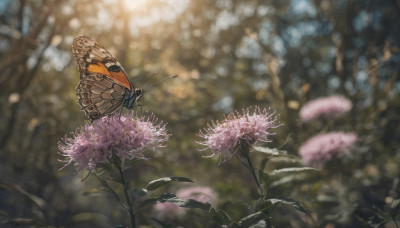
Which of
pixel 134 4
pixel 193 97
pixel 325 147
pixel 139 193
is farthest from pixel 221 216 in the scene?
pixel 134 4

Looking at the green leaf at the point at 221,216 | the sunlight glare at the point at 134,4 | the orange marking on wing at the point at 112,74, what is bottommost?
the green leaf at the point at 221,216

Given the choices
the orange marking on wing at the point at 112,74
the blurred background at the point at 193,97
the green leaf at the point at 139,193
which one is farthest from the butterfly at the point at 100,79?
the green leaf at the point at 139,193

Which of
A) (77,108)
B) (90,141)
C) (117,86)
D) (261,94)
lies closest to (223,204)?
(90,141)

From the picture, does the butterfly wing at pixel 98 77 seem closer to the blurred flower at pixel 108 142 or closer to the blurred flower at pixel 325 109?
the blurred flower at pixel 108 142

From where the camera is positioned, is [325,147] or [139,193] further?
[325,147]

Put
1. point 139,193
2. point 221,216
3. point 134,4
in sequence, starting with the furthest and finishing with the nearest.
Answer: point 134,4, point 139,193, point 221,216

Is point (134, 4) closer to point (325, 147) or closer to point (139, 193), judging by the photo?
point (325, 147)

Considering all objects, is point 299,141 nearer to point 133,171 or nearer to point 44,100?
point 133,171

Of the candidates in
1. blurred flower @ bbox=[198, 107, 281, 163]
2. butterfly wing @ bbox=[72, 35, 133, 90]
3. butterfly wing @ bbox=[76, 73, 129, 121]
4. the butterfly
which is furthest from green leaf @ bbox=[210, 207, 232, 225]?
butterfly wing @ bbox=[72, 35, 133, 90]
